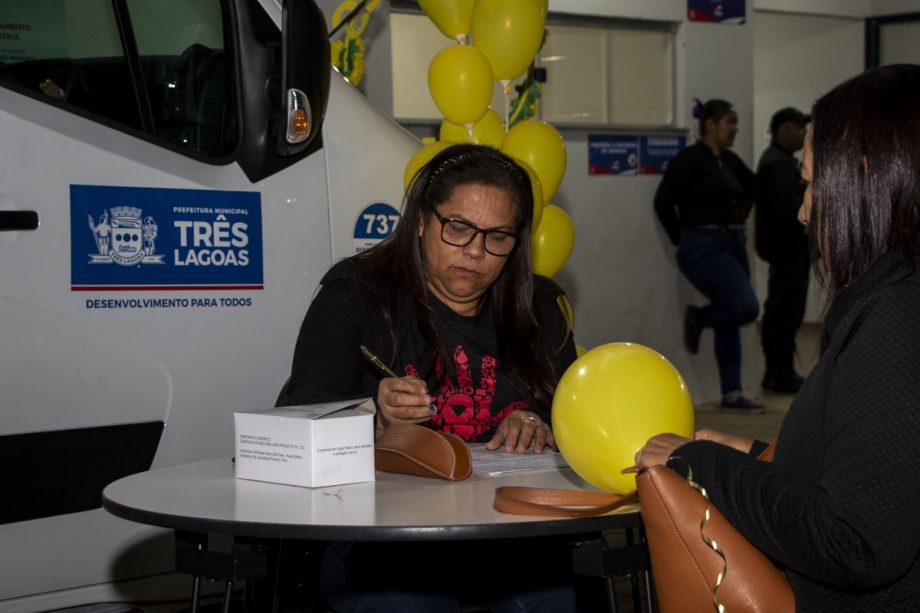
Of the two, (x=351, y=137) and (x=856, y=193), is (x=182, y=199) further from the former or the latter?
(x=856, y=193)

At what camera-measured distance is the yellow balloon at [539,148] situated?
3.63m

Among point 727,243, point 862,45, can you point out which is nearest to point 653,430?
point 727,243

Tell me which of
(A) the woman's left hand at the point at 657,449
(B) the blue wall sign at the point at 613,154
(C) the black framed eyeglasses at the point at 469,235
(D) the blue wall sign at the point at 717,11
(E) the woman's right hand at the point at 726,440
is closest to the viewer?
(A) the woman's left hand at the point at 657,449

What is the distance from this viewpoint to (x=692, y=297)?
746 cm

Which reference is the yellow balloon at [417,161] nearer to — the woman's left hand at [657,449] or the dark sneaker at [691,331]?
Result: the woman's left hand at [657,449]

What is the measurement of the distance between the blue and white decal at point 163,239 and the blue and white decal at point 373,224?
1.02 ft

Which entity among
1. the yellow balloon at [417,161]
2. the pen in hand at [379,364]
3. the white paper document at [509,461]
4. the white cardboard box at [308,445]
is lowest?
the white paper document at [509,461]

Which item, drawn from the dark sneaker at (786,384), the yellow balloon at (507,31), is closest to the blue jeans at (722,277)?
the dark sneaker at (786,384)

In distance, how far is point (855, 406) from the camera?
1.34m

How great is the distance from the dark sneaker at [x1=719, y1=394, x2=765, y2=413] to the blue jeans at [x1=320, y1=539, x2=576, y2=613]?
5.08 meters

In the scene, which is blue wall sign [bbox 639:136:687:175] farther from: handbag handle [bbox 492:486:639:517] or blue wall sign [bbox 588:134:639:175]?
handbag handle [bbox 492:486:639:517]

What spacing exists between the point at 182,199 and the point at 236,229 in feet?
0.51

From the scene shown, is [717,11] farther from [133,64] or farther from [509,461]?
[509,461]

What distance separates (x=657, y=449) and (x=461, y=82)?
2118 millimetres
